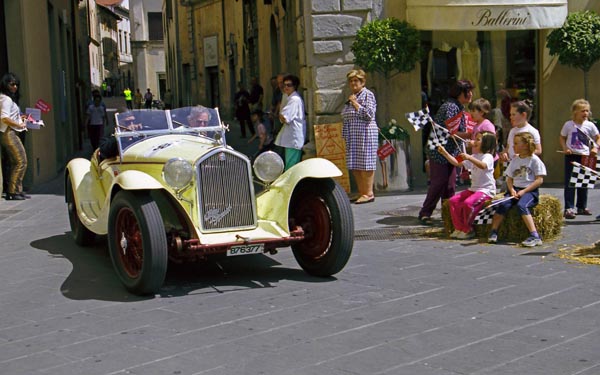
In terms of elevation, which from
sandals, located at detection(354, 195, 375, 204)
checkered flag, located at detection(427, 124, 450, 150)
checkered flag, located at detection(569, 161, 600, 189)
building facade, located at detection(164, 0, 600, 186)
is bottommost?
sandals, located at detection(354, 195, 375, 204)

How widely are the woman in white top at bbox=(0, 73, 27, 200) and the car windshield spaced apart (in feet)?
15.1

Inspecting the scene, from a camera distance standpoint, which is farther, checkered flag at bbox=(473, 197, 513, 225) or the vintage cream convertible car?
checkered flag at bbox=(473, 197, 513, 225)

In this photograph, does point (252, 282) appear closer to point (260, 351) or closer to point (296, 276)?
point (296, 276)

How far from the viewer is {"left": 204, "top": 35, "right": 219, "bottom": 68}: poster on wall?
35.5 meters

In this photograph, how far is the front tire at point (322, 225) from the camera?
7051mm

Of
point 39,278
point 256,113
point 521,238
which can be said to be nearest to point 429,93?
point 256,113

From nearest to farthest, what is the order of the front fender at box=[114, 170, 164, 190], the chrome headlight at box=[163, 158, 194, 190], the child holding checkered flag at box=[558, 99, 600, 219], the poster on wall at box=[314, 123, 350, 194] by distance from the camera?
the front fender at box=[114, 170, 164, 190] < the chrome headlight at box=[163, 158, 194, 190] < the child holding checkered flag at box=[558, 99, 600, 219] < the poster on wall at box=[314, 123, 350, 194]

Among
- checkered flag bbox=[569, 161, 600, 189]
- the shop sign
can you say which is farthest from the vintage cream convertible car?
the shop sign

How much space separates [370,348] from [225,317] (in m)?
1.22

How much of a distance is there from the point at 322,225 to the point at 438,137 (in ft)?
9.49

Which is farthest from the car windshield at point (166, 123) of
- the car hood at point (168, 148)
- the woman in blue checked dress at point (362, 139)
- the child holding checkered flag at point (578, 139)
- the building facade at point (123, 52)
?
the building facade at point (123, 52)

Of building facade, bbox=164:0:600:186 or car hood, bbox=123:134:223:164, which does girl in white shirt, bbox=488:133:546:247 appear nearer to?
car hood, bbox=123:134:223:164

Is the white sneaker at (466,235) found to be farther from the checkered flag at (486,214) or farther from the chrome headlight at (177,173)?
the chrome headlight at (177,173)

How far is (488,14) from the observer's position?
12547mm
